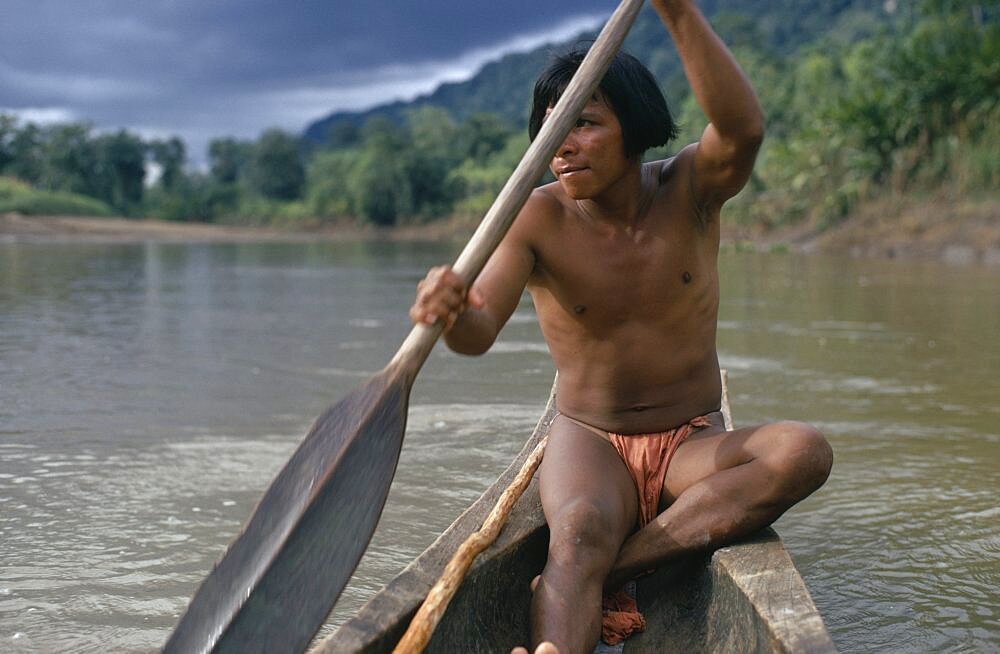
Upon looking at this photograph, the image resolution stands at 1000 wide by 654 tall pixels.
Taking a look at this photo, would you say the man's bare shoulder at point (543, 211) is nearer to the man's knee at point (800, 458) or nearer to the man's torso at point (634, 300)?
the man's torso at point (634, 300)

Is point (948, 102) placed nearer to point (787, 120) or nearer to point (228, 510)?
point (787, 120)

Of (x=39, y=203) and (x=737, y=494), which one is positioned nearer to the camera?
(x=737, y=494)

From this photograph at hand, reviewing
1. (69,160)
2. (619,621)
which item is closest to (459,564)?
(619,621)

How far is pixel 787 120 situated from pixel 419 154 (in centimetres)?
2119

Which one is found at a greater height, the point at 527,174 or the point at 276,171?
the point at 276,171

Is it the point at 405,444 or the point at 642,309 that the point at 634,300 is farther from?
the point at 405,444

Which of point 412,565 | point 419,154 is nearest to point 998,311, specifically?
point 412,565

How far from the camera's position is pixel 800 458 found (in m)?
1.99

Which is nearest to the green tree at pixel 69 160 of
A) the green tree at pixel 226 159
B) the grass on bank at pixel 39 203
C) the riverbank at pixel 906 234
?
the grass on bank at pixel 39 203

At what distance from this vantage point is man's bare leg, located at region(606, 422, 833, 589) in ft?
6.55

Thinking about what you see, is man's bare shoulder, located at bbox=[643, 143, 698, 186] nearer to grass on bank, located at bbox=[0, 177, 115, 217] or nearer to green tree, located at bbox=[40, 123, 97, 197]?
grass on bank, located at bbox=[0, 177, 115, 217]

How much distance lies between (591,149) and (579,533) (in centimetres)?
81

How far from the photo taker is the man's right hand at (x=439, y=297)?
5.98 ft

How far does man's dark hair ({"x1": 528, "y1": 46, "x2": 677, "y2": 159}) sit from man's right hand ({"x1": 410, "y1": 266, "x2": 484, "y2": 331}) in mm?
628
